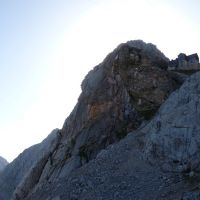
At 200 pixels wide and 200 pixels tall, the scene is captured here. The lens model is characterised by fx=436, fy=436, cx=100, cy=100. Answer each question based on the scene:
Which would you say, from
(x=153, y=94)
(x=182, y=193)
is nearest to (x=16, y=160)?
(x=153, y=94)

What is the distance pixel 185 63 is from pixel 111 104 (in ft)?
43.3

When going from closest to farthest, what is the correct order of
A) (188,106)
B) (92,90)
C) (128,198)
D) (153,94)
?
(128,198), (188,106), (153,94), (92,90)

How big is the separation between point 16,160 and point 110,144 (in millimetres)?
64745

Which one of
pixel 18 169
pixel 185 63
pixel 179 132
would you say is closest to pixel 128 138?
pixel 179 132

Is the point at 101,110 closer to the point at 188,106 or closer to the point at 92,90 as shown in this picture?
the point at 92,90

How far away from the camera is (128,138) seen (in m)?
43.4

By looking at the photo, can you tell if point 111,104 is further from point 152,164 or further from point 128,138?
point 152,164

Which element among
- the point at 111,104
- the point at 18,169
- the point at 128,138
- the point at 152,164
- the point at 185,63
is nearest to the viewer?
the point at 152,164

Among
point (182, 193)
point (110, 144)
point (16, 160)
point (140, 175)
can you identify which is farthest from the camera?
point (16, 160)

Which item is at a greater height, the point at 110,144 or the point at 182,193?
the point at 110,144

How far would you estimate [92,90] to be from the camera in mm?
54781

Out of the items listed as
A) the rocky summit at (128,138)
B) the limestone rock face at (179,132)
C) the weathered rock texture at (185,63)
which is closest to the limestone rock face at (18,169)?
the rocky summit at (128,138)

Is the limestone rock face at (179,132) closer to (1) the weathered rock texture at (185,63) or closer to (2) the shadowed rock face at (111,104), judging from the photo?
(2) the shadowed rock face at (111,104)

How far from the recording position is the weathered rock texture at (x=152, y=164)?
112 feet
